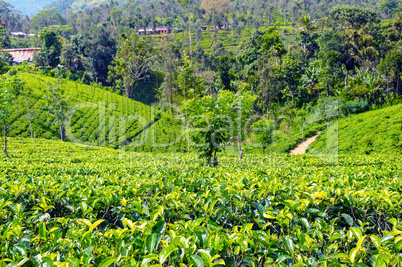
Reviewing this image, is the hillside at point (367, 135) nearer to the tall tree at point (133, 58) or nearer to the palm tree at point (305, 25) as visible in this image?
the palm tree at point (305, 25)

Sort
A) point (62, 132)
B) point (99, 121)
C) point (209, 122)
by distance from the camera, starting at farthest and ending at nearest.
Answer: point (99, 121), point (62, 132), point (209, 122)

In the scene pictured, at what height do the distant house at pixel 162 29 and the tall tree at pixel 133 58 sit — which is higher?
the distant house at pixel 162 29

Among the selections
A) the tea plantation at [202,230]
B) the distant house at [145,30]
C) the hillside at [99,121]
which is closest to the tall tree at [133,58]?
the hillside at [99,121]

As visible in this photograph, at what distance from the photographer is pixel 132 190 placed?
321 cm

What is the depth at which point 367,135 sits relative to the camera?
52.2 ft

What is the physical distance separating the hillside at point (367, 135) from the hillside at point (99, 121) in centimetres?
1359

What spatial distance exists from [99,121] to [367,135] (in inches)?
895

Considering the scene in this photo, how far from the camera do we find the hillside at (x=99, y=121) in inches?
896

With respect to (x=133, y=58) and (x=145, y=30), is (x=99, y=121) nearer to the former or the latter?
(x=133, y=58)

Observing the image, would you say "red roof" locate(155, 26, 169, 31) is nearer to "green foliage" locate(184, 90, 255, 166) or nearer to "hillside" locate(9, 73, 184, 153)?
"hillside" locate(9, 73, 184, 153)

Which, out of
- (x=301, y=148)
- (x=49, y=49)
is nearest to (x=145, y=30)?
(x=49, y=49)

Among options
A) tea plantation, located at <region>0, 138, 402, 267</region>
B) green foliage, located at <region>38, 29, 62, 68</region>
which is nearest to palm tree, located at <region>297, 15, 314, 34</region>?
green foliage, located at <region>38, 29, 62, 68</region>

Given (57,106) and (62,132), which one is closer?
(57,106)

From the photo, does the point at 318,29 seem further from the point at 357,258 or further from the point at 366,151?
the point at 357,258
